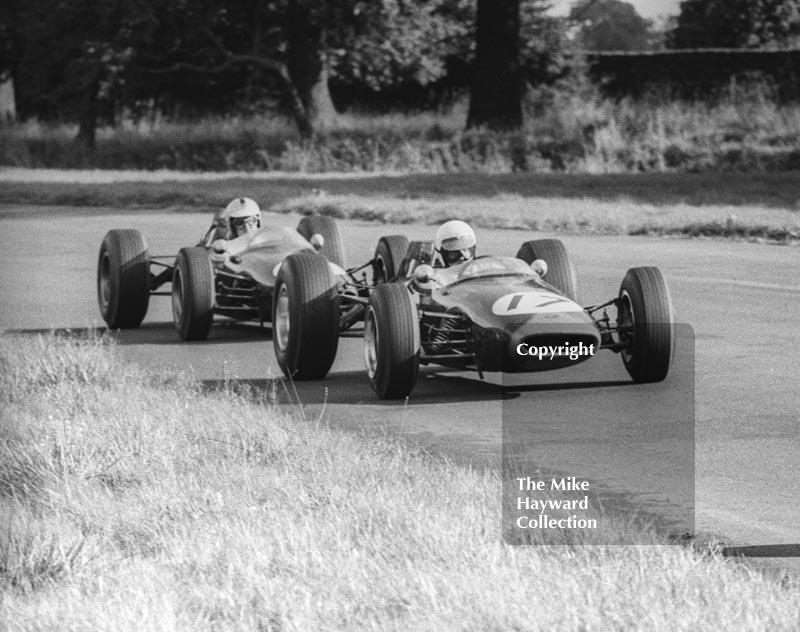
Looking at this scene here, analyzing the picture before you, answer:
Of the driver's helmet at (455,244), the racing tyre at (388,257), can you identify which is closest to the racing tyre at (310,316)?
the driver's helmet at (455,244)

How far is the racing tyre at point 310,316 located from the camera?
10281 mm

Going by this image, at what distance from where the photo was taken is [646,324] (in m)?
9.75

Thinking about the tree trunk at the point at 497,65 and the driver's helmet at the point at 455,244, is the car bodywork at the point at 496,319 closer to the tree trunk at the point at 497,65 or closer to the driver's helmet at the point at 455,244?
the driver's helmet at the point at 455,244

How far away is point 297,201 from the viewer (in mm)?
26641

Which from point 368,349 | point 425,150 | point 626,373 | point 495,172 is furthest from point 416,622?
point 425,150

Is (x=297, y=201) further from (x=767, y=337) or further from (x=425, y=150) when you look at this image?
(x=767, y=337)

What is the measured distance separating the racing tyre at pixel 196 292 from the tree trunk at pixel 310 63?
29.4 meters

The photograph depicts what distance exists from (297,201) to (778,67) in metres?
17.9

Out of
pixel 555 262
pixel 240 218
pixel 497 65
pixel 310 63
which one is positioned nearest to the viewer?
pixel 555 262

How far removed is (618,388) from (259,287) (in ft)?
11.3

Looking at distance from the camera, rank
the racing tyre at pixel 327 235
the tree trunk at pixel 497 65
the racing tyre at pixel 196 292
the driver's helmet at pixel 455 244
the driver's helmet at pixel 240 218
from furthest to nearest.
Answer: the tree trunk at pixel 497 65 → the racing tyre at pixel 327 235 → the driver's helmet at pixel 240 218 → the racing tyre at pixel 196 292 → the driver's helmet at pixel 455 244

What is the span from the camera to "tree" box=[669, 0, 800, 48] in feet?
175

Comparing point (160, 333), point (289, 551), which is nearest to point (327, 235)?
point (160, 333)

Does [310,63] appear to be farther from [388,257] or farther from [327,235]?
[388,257]
